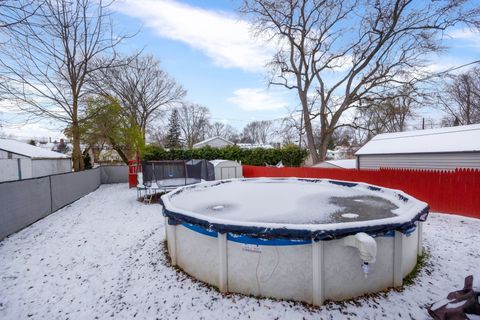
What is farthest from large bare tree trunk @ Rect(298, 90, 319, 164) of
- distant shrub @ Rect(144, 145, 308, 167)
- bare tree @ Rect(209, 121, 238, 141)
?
bare tree @ Rect(209, 121, 238, 141)

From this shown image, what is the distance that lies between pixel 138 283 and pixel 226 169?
453 inches

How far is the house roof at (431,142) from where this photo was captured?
8.50m

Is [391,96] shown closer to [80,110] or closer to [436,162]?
[436,162]

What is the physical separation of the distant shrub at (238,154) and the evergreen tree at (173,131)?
20.3 meters

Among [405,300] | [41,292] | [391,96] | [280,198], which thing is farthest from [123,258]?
[391,96]

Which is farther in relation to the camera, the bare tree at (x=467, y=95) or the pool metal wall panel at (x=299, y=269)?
the bare tree at (x=467, y=95)

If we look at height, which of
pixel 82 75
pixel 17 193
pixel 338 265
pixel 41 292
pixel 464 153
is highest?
pixel 82 75

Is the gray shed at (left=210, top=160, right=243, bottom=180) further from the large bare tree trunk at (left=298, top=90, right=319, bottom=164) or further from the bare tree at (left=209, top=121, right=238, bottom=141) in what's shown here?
the bare tree at (left=209, top=121, right=238, bottom=141)

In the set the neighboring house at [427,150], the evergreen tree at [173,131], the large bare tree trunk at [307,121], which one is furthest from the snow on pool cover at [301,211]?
the evergreen tree at [173,131]

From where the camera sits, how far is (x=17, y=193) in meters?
5.58

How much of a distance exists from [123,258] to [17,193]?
3.89 meters

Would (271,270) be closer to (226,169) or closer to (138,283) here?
(138,283)

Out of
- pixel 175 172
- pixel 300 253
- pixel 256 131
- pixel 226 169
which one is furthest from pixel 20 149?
pixel 256 131

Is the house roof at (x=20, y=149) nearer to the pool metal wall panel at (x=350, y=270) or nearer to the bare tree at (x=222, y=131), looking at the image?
the pool metal wall panel at (x=350, y=270)
